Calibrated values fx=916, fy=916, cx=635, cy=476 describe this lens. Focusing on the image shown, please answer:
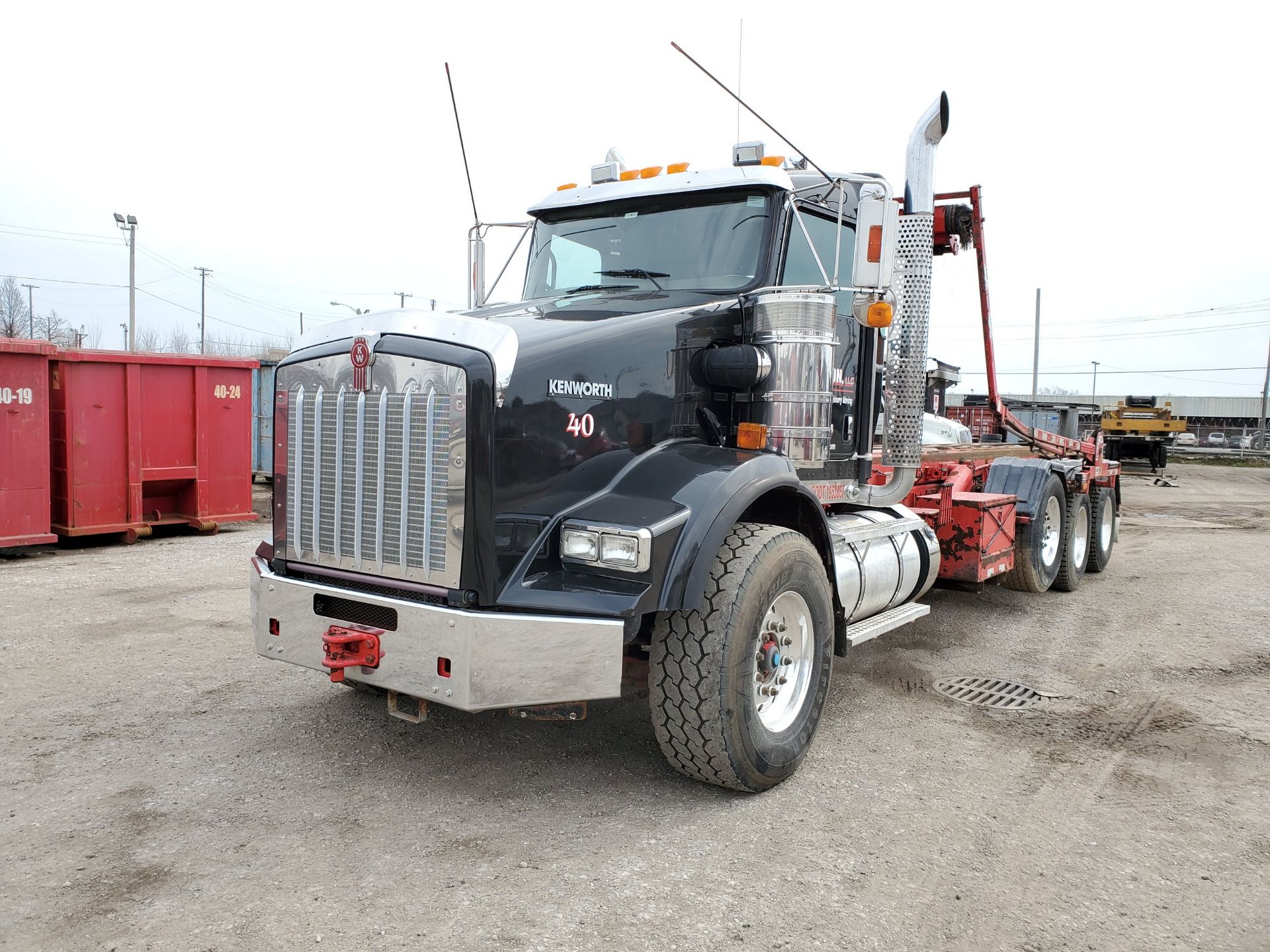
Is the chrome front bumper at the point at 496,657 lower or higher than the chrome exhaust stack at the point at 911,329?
→ lower

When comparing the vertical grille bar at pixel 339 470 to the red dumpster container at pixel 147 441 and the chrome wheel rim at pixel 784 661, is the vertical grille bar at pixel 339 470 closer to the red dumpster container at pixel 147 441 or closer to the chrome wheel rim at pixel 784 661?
the chrome wheel rim at pixel 784 661

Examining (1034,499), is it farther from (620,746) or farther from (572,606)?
(572,606)

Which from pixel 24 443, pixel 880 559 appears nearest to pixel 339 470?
pixel 880 559

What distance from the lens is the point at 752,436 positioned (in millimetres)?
4363

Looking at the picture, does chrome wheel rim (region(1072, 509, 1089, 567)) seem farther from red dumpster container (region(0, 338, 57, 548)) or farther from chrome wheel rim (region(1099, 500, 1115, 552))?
red dumpster container (region(0, 338, 57, 548))

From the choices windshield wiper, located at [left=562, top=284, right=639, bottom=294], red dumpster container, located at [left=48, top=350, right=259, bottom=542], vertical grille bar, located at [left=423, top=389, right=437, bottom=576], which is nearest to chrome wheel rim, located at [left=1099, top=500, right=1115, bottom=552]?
windshield wiper, located at [left=562, top=284, right=639, bottom=294]

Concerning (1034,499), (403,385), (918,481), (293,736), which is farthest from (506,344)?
(1034,499)

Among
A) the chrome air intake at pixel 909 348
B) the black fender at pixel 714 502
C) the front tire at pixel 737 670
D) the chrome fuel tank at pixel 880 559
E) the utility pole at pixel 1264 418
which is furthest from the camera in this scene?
the utility pole at pixel 1264 418

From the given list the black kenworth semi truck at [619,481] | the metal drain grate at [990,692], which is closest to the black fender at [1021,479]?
the metal drain grate at [990,692]

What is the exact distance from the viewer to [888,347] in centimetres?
544

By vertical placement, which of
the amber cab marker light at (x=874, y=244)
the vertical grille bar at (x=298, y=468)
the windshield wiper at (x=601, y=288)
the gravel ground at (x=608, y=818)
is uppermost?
the amber cab marker light at (x=874, y=244)

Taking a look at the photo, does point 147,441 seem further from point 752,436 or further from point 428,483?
point 752,436

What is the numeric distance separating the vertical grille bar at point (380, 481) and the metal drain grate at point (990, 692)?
3549 millimetres

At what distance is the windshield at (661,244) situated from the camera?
4676 mm
